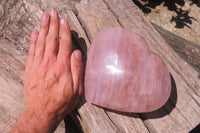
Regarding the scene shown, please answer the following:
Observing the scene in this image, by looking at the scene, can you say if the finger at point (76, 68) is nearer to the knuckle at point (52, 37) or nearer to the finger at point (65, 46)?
the finger at point (65, 46)

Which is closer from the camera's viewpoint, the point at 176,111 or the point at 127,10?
the point at 176,111

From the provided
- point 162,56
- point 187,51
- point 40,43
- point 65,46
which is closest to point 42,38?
point 40,43

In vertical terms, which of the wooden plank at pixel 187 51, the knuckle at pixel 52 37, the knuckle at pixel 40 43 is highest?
the knuckle at pixel 52 37

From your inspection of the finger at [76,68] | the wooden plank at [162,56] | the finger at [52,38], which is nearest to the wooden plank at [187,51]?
the wooden plank at [162,56]

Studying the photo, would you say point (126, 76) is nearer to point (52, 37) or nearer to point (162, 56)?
point (162, 56)

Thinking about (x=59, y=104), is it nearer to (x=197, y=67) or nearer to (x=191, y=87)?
(x=191, y=87)

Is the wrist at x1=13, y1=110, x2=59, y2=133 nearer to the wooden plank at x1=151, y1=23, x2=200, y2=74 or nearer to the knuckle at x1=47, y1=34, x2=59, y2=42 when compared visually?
the knuckle at x1=47, y1=34, x2=59, y2=42

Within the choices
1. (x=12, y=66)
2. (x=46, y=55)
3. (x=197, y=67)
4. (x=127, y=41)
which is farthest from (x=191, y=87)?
(x=12, y=66)
